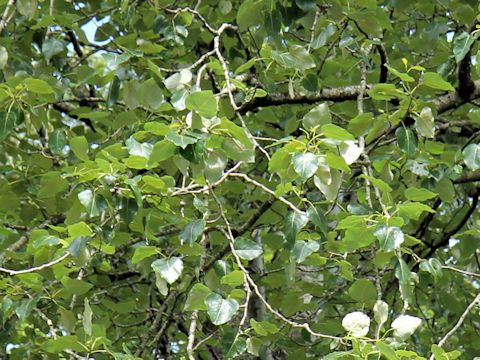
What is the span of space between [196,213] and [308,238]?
39 cm

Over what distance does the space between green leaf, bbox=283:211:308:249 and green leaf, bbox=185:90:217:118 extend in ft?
1.04

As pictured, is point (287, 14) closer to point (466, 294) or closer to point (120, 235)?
point (120, 235)

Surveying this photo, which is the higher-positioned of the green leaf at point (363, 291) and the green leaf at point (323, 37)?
the green leaf at point (323, 37)

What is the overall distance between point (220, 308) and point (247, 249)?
6.5 inches

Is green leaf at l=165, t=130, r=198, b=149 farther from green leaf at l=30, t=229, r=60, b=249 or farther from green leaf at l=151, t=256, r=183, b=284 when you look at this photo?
green leaf at l=30, t=229, r=60, b=249

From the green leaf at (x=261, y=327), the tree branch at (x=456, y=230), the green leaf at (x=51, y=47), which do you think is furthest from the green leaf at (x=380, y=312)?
the green leaf at (x=51, y=47)

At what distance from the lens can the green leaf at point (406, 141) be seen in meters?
2.25

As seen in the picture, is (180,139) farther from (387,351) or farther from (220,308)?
(387,351)

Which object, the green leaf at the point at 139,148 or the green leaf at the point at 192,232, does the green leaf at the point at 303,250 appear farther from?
the green leaf at the point at 139,148

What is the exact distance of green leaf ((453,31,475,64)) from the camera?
7.47 feet

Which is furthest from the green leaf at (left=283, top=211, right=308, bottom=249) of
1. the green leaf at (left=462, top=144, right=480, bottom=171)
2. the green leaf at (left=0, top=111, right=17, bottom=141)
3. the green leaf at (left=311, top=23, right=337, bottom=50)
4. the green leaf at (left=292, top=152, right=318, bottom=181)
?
the green leaf at (left=0, top=111, right=17, bottom=141)

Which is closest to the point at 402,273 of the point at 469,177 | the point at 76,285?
the point at 76,285

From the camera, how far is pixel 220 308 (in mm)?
1901

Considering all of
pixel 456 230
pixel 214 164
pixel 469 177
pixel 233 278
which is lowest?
pixel 456 230
